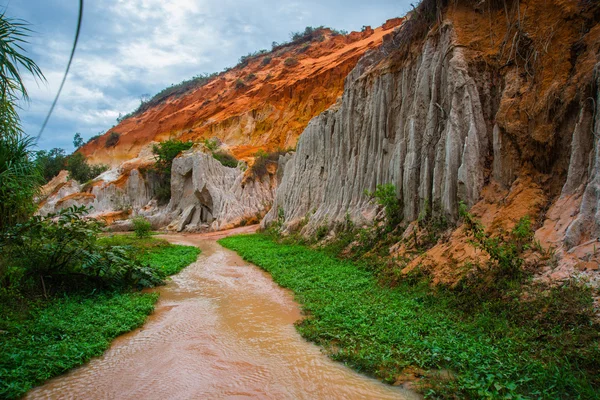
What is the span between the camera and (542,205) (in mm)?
6312

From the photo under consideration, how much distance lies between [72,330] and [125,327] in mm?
720

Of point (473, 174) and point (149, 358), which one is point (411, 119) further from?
point (149, 358)

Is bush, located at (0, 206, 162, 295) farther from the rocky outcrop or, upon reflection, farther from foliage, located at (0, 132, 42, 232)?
the rocky outcrop

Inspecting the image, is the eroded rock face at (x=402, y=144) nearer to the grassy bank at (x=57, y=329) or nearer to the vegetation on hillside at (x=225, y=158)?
the grassy bank at (x=57, y=329)

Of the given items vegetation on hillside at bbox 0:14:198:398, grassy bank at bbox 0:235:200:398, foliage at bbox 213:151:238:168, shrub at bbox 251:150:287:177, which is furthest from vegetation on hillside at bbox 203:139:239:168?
grassy bank at bbox 0:235:200:398

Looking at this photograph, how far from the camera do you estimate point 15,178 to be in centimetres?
650

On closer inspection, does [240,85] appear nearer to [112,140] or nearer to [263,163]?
[112,140]

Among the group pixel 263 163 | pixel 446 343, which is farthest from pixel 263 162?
pixel 446 343

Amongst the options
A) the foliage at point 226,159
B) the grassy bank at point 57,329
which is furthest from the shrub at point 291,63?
the grassy bank at point 57,329

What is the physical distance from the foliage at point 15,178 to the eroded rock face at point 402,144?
8.48 metres

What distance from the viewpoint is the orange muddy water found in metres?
3.93

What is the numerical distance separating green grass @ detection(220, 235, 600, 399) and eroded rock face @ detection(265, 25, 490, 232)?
9.84 feet

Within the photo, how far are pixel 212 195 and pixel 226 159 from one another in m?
7.81

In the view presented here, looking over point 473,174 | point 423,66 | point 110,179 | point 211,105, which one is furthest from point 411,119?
point 211,105
